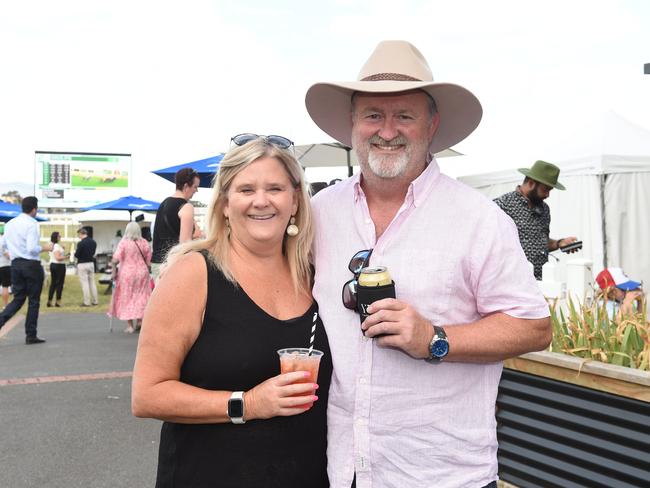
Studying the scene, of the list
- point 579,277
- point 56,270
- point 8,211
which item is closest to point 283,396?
point 579,277

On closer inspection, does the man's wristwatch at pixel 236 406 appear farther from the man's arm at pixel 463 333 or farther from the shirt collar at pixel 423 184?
the shirt collar at pixel 423 184

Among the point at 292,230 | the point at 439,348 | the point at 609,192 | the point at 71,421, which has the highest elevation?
the point at 609,192

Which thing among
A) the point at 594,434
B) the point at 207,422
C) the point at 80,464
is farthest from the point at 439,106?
the point at 80,464

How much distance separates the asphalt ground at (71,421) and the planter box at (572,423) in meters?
2.43

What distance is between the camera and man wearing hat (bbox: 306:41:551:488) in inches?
75.9

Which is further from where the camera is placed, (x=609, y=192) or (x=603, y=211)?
(x=603, y=211)

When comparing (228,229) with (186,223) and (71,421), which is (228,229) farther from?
(186,223)

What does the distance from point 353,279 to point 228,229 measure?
21.1 inches

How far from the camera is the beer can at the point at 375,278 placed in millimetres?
1745

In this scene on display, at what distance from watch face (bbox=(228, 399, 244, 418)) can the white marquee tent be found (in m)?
8.71

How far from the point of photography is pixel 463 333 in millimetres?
1902

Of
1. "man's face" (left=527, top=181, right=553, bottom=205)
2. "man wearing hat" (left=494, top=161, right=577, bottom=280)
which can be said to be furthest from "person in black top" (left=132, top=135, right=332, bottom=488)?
"man's face" (left=527, top=181, right=553, bottom=205)

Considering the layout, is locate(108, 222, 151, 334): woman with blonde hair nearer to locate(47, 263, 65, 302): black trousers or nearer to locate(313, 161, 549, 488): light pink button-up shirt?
locate(47, 263, 65, 302): black trousers

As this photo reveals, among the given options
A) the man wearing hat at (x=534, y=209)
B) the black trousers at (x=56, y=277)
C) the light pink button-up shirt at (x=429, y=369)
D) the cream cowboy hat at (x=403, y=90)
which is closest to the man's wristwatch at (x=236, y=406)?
the light pink button-up shirt at (x=429, y=369)
